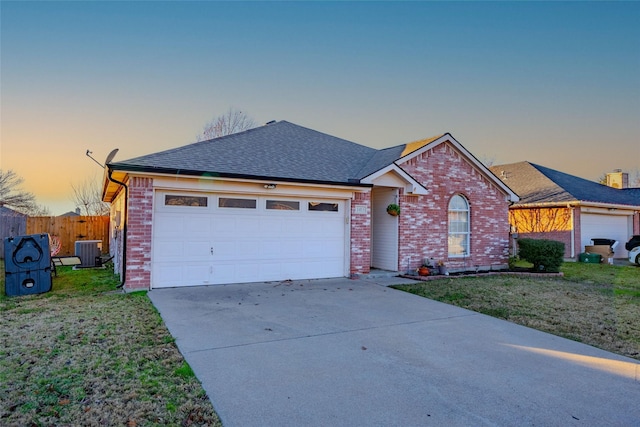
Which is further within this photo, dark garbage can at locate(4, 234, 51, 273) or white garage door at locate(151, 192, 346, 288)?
white garage door at locate(151, 192, 346, 288)

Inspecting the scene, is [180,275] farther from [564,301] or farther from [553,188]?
[553,188]

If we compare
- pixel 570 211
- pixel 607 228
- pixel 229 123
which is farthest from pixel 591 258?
pixel 229 123

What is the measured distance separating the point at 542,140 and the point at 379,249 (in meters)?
13.4

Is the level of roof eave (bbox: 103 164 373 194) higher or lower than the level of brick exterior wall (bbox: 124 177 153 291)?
higher

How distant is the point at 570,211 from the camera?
18.5 metres

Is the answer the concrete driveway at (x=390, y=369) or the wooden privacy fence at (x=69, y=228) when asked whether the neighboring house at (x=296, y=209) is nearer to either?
the concrete driveway at (x=390, y=369)

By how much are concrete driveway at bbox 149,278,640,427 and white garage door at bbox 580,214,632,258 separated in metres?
16.2

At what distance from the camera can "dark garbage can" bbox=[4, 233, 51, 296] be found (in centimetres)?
823

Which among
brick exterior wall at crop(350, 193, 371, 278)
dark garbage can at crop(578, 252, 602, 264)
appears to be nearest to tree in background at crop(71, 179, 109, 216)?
brick exterior wall at crop(350, 193, 371, 278)

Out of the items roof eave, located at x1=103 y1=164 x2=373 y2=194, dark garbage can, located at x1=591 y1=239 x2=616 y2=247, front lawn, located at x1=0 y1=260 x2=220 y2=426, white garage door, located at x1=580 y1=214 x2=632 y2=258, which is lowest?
front lawn, located at x1=0 y1=260 x2=220 y2=426

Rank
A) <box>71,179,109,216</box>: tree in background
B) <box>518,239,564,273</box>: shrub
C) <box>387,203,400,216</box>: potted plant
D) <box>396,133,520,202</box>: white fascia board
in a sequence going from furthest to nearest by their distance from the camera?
<box>71,179,109,216</box>: tree in background → <box>518,239,564,273</box>: shrub → <box>396,133,520,202</box>: white fascia board → <box>387,203,400,216</box>: potted plant

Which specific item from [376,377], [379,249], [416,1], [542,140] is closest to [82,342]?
[376,377]

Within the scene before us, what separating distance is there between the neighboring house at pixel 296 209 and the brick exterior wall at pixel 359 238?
0.03 m

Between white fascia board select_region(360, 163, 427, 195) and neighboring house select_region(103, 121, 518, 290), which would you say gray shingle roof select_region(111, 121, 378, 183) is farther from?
white fascia board select_region(360, 163, 427, 195)
